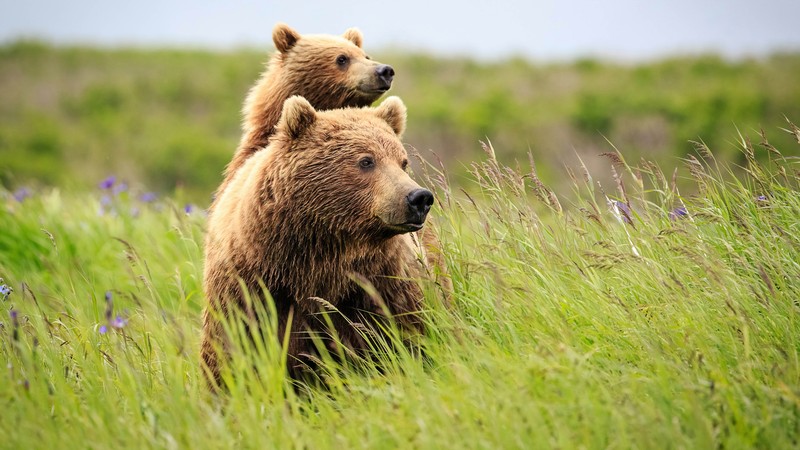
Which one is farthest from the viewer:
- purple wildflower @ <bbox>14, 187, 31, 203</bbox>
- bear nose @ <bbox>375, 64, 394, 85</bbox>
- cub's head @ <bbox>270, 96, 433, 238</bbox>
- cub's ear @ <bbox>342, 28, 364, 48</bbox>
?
purple wildflower @ <bbox>14, 187, 31, 203</bbox>

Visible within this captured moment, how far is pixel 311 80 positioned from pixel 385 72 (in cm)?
50

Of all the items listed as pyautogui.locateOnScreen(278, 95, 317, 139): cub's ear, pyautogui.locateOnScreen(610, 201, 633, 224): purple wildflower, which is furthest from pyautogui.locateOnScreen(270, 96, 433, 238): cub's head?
pyautogui.locateOnScreen(610, 201, 633, 224): purple wildflower

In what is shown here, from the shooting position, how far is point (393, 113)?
4.02 m

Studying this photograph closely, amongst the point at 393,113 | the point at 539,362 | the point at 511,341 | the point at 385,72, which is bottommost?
the point at 511,341

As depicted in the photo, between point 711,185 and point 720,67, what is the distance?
22887 mm

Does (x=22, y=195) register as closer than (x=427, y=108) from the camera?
Yes

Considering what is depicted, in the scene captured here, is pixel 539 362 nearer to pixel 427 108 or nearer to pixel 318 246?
pixel 318 246

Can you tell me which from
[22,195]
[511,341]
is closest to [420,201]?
[511,341]

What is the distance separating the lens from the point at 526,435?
2.48 m

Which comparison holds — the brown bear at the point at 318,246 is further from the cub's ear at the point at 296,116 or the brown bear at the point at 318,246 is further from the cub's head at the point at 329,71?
the cub's head at the point at 329,71

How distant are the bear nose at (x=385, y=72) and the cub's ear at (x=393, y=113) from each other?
3.45 ft

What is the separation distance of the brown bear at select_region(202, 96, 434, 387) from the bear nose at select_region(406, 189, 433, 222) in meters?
0.10

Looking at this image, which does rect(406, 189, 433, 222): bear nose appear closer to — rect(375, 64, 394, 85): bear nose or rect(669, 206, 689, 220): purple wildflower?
rect(669, 206, 689, 220): purple wildflower

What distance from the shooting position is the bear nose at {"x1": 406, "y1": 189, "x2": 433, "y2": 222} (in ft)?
11.1
